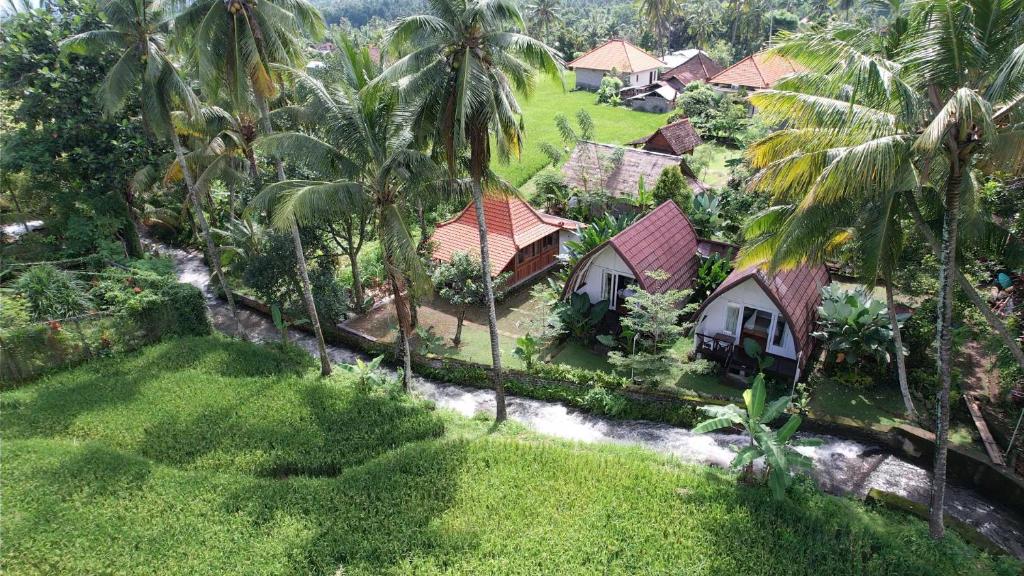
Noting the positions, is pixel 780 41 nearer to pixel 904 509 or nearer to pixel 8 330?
pixel 904 509

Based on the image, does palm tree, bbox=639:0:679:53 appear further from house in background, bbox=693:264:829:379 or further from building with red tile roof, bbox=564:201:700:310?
house in background, bbox=693:264:829:379

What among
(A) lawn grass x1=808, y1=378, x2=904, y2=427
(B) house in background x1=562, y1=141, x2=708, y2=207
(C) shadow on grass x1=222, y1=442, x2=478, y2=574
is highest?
(B) house in background x1=562, y1=141, x2=708, y2=207

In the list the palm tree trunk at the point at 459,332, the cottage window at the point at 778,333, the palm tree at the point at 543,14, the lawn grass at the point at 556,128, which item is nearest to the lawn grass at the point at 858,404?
the cottage window at the point at 778,333

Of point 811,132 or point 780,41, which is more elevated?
point 780,41

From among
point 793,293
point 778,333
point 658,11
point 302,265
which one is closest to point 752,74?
point 658,11

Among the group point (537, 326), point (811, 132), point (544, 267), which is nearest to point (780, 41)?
point (811, 132)

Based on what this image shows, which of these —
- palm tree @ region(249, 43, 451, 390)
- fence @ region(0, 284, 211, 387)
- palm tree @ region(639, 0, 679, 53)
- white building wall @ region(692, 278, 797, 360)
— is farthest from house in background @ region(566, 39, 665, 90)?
fence @ region(0, 284, 211, 387)
